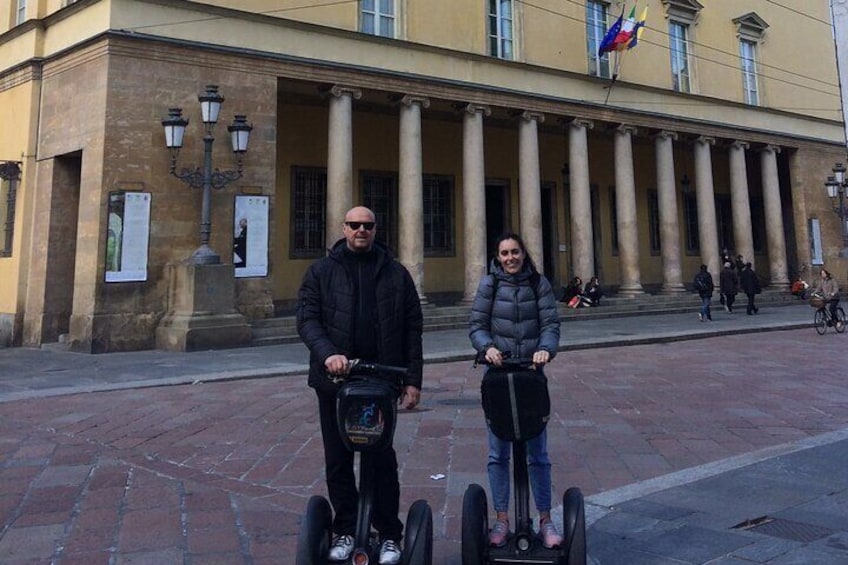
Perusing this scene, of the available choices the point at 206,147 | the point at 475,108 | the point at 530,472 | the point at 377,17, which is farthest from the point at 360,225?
the point at 475,108

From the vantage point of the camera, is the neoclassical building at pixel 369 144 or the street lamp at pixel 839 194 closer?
the neoclassical building at pixel 369 144

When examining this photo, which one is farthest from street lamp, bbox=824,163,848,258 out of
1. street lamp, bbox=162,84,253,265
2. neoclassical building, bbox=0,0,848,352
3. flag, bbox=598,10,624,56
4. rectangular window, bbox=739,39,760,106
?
street lamp, bbox=162,84,253,265

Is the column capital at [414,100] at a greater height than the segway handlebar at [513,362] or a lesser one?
greater

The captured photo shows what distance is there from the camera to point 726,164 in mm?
27594

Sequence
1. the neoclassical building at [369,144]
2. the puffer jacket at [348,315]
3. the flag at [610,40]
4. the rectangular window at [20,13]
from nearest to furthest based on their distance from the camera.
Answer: the puffer jacket at [348,315]
the neoclassical building at [369,144]
the rectangular window at [20,13]
the flag at [610,40]

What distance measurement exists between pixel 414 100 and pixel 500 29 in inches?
168

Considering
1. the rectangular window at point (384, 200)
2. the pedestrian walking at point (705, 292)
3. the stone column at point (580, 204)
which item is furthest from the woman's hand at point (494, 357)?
the stone column at point (580, 204)

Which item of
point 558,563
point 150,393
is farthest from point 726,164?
point 558,563

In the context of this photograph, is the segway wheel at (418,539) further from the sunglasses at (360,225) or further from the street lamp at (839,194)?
the street lamp at (839,194)

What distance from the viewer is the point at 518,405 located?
275 centimetres

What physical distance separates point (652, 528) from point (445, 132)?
711 inches

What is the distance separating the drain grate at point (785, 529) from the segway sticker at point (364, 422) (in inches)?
85.4

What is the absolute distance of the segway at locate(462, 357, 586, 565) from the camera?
2.68 m

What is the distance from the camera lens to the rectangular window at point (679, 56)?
22.3 m
